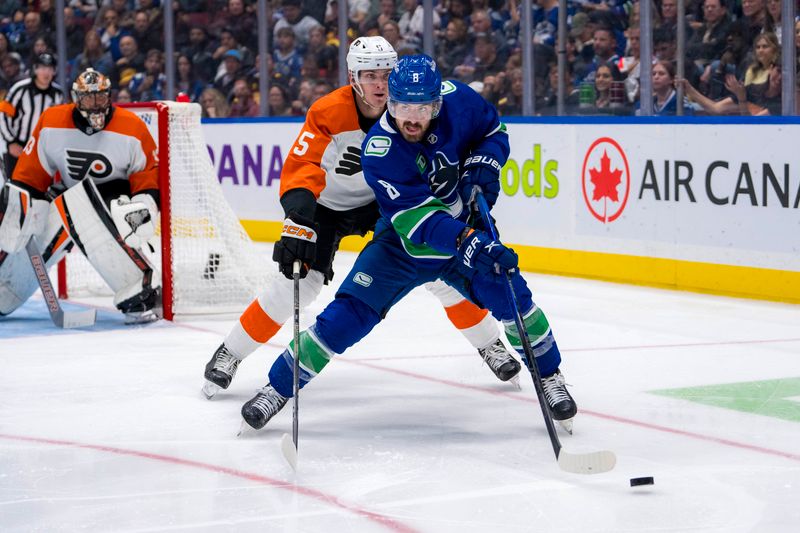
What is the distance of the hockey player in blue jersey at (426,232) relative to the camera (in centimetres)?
314

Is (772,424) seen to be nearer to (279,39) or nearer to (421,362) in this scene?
(421,362)

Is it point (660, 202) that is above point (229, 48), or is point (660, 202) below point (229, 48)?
below

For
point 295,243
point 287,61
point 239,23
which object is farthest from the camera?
point 239,23

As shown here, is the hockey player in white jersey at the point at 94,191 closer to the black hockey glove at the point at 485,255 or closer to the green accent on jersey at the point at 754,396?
the green accent on jersey at the point at 754,396

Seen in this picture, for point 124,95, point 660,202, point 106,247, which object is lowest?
point 106,247

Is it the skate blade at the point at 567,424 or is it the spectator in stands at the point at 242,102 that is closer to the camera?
the skate blade at the point at 567,424

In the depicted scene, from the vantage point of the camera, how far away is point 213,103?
9398mm

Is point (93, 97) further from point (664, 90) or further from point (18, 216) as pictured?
point (664, 90)

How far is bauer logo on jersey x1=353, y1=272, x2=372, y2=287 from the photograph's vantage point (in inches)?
132

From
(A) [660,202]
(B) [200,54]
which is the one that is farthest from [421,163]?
(B) [200,54]

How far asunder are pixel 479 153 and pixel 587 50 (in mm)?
3632

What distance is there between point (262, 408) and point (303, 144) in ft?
2.57

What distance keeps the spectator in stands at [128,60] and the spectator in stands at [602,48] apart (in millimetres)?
4209

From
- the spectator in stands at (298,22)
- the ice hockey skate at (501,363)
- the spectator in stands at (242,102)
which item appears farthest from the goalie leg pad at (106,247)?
the spectator in stands at (242,102)
